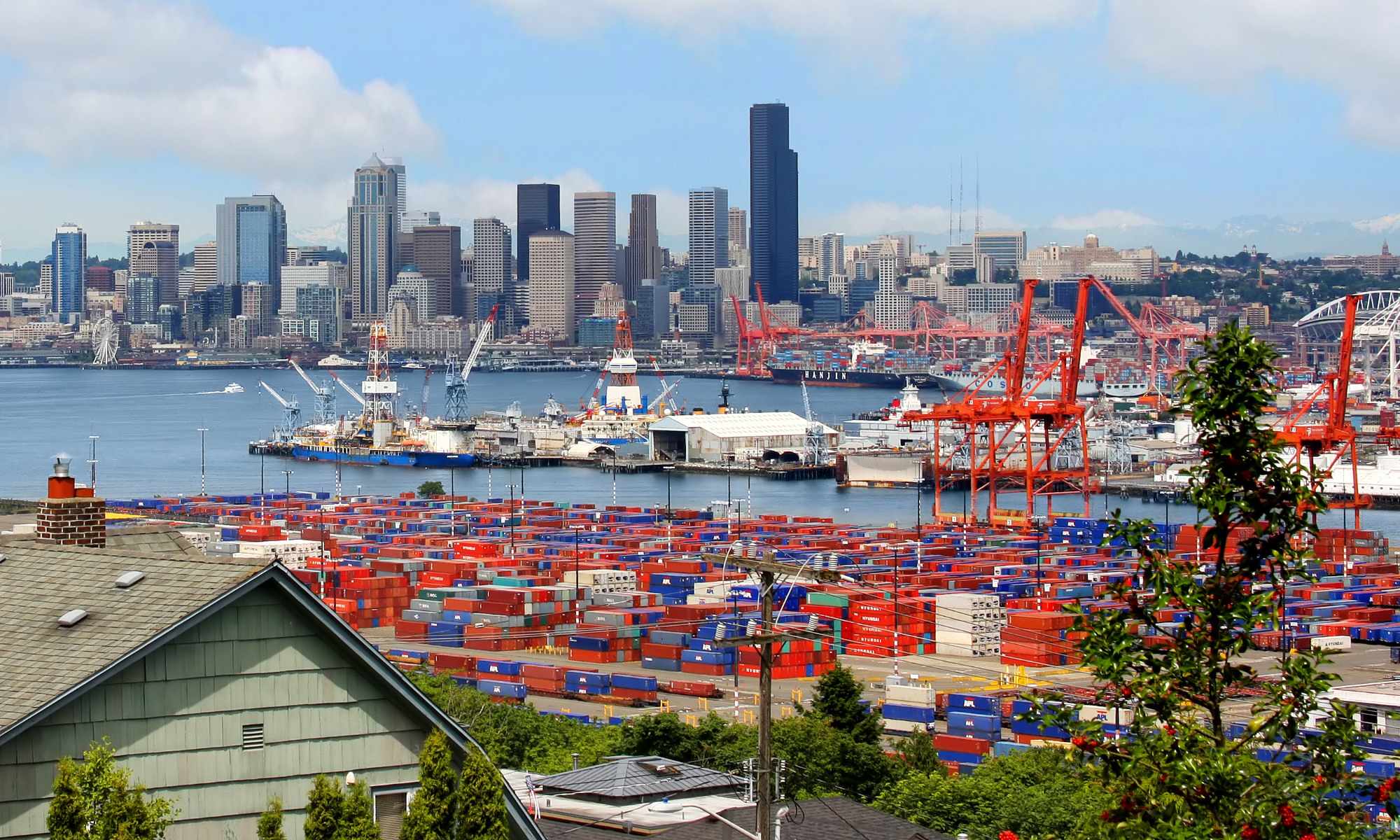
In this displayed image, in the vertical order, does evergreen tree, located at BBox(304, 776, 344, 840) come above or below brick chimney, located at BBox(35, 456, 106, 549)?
below

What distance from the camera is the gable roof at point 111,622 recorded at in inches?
144

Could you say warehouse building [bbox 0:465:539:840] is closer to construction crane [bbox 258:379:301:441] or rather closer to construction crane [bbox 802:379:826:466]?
construction crane [bbox 802:379:826:466]

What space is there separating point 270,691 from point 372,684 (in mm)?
209

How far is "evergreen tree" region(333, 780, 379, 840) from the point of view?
3.68 metres

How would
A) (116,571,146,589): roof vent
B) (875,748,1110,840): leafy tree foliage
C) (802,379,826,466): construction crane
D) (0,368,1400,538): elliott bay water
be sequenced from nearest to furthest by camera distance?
1. (116,571,146,589): roof vent
2. (875,748,1110,840): leafy tree foliage
3. (0,368,1400,538): elliott bay water
4. (802,379,826,466): construction crane

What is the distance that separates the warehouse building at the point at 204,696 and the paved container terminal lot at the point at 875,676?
12692 millimetres

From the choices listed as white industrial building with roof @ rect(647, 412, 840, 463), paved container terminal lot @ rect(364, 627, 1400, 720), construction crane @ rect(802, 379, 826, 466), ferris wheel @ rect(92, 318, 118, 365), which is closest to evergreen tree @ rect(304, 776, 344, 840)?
paved container terminal lot @ rect(364, 627, 1400, 720)

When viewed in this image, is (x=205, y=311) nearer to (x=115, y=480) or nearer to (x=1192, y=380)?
(x=115, y=480)

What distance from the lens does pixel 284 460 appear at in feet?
203

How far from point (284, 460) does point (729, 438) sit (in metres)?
13.9

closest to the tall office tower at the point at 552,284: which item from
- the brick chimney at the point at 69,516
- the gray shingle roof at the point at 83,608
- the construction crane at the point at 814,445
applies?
the construction crane at the point at 814,445

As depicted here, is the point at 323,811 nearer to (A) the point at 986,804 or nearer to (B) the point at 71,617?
(B) the point at 71,617

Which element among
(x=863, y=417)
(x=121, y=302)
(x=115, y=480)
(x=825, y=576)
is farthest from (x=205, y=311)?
(x=825, y=576)

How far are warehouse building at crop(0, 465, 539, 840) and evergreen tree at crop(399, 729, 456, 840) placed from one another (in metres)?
0.16
